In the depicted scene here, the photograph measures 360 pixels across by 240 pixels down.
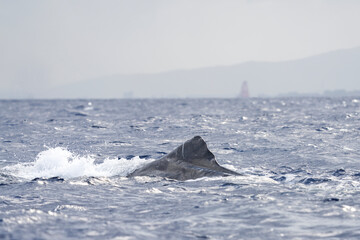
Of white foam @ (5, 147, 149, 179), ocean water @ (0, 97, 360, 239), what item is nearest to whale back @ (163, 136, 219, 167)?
ocean water @ (0, 97, 360, 239)

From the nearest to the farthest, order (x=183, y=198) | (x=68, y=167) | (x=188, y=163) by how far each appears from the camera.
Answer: (x=183, y=198) < (x=188, y=163) < (x=68, y=167)

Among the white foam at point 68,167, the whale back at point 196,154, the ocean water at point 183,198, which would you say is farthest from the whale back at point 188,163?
the white foam at point 68,167

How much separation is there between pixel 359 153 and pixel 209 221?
15.2 m

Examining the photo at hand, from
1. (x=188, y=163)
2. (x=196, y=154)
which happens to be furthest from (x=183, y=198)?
(x=196, y=154)

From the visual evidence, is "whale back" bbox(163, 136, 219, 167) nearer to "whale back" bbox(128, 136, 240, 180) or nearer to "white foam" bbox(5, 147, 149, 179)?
"whale back" bbox(128, 136, 240, 180)

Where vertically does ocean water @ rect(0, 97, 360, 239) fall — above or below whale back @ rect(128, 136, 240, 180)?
below

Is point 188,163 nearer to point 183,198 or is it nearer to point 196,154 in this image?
point 196,154

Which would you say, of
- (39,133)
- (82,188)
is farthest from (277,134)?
(82,188)

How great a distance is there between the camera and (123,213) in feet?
38.8

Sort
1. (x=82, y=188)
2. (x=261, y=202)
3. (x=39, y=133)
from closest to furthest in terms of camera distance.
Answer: (x=261, y=202), (x=82, y=188), (x=39, y=133)

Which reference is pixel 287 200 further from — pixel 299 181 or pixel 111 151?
pixel 111 151

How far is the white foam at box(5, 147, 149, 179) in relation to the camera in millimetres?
18641

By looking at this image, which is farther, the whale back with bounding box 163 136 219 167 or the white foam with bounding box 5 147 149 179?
the white foam with bounding box 5 147 149 179

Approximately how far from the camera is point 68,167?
20.0m
